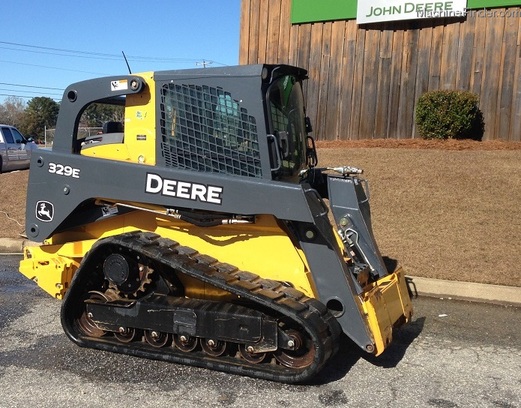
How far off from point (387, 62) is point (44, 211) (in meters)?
10.0

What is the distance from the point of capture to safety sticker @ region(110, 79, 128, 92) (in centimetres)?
450

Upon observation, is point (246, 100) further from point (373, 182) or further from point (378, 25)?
point (378, 25)

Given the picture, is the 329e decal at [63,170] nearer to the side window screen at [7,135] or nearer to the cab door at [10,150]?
the cab door at [10,150]

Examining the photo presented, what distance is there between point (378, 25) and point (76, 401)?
447 inches

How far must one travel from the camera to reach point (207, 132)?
4.39 m

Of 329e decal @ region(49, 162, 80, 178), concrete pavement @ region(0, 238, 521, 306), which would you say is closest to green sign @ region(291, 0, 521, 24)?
concrete pavement @ region(0, 238, 521, 306)

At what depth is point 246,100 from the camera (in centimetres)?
423

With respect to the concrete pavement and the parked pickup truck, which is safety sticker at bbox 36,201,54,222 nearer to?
the concrete pavement

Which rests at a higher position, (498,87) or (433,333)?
(498,87)

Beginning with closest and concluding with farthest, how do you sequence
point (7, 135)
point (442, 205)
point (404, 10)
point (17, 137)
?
point (442, 205) < point (404, 10) < point (7, 135) < point (17, 137)

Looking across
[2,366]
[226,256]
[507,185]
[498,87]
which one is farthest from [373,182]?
[2,366]

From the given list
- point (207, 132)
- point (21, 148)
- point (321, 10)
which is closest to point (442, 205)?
point (207, 132)

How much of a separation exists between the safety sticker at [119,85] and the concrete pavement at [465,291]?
12.5 feet

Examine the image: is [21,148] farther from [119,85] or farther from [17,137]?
[119,85]
